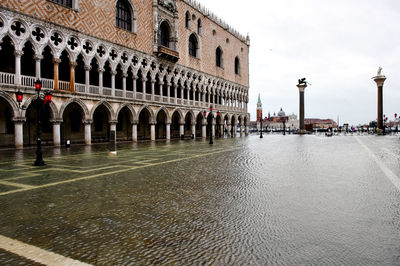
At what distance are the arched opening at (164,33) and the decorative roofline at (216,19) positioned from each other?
5599 millimetres

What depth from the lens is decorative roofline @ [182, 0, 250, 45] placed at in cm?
4036

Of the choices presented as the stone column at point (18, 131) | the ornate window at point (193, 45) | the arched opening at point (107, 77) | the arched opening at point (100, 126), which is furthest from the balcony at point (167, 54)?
the stone column at point (18, 131)

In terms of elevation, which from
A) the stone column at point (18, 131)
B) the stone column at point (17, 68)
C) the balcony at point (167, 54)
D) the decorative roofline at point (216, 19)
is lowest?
the stone column at point (18, 131)

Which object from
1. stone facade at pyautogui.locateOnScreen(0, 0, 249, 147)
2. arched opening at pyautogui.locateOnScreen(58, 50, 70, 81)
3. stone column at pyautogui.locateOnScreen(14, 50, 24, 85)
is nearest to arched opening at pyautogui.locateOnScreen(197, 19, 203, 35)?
stone facade at pyautogui.locateOnScreen(0, 0, 249, 147)

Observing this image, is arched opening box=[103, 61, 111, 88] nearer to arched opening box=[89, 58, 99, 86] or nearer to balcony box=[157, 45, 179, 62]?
arched opening box=[89, 58, 99, 86]

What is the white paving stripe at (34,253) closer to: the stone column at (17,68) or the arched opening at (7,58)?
the stone column at (17,68)

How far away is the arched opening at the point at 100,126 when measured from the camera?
2850 centimetres

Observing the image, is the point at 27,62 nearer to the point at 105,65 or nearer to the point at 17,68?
the point at 17,68

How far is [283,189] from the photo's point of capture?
6.29m

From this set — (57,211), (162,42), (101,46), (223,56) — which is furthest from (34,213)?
(223,56)

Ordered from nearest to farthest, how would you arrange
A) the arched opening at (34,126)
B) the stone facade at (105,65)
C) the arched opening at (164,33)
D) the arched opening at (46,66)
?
the stone facade at (105,65), the arched opening at (34,126), the arched opening at (46,66), the arched opening at (164,33)

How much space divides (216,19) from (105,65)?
2633 cm

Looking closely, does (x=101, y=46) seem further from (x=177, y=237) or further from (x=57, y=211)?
(x=177, y=237)

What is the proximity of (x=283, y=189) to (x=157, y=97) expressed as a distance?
28707 mm
